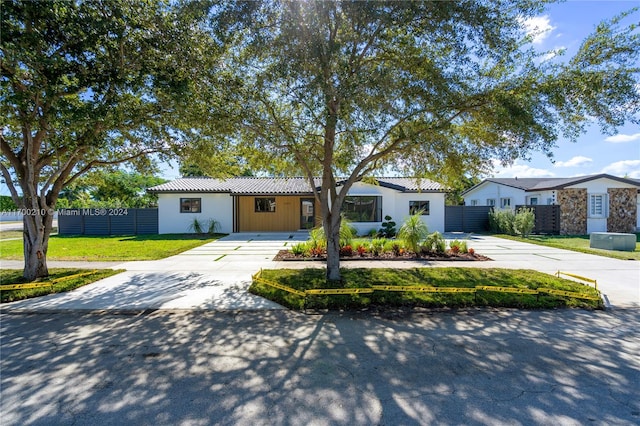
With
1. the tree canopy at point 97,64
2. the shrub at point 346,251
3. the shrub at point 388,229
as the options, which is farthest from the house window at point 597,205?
the tree canopy at point 97,64

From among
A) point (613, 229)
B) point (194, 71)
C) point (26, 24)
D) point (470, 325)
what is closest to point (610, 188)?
point (613, 229)

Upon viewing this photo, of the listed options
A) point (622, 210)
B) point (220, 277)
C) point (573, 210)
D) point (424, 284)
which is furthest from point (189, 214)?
point (622, 210)

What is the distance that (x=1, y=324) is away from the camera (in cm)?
486

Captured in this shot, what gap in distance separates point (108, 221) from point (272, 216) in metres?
9.74

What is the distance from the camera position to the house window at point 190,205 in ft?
63.2

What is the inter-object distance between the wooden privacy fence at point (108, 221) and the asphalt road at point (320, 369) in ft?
49.9

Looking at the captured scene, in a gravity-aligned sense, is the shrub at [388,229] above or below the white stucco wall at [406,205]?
below

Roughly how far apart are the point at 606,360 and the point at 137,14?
8461mm

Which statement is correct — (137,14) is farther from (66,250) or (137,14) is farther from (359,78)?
(66,250)

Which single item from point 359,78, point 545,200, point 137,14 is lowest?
point 545,200

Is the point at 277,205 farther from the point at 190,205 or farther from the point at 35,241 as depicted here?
A: the point at 35,241

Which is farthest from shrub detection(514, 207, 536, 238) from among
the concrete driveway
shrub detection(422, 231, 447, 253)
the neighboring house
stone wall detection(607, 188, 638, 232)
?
shrub detection(422, 231, 447, 253)

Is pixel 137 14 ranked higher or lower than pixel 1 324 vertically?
higher

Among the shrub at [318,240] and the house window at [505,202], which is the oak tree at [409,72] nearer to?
the shrub at [318,240]
